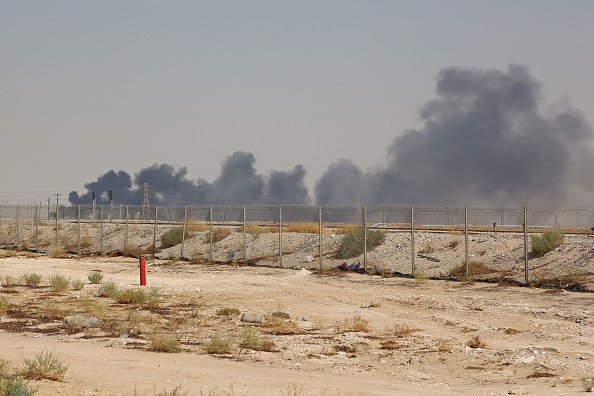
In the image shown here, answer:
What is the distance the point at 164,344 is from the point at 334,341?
3564 mm

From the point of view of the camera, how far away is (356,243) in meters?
38.6

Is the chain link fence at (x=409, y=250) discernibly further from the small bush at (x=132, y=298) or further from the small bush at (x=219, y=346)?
the small bush at (x=219, y=346)

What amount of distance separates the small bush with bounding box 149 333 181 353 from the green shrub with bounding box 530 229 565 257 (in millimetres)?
21027

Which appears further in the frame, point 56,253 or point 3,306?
point 56,253

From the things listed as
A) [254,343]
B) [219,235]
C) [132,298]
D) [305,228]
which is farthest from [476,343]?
[305,228]

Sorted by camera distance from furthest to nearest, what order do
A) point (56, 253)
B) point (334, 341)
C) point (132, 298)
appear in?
1. point (56, 253)
2. point (132, 298)
3. point (334, 341)

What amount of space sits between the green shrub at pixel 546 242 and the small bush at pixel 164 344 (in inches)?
828

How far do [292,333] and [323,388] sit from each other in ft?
19.1

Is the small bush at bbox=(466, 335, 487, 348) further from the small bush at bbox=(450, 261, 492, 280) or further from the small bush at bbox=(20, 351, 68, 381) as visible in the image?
the small bush at bbox=(450, 261, 492, 280)

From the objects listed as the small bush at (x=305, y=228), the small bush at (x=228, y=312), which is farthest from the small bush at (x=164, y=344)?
the small bush at (x=305, y=228)

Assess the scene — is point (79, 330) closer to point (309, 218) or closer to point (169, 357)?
point (169, 357)

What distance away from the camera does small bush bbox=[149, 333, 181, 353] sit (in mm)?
14656

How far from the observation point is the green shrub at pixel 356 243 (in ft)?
126

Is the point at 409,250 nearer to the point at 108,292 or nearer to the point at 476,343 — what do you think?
the point at 108,292
